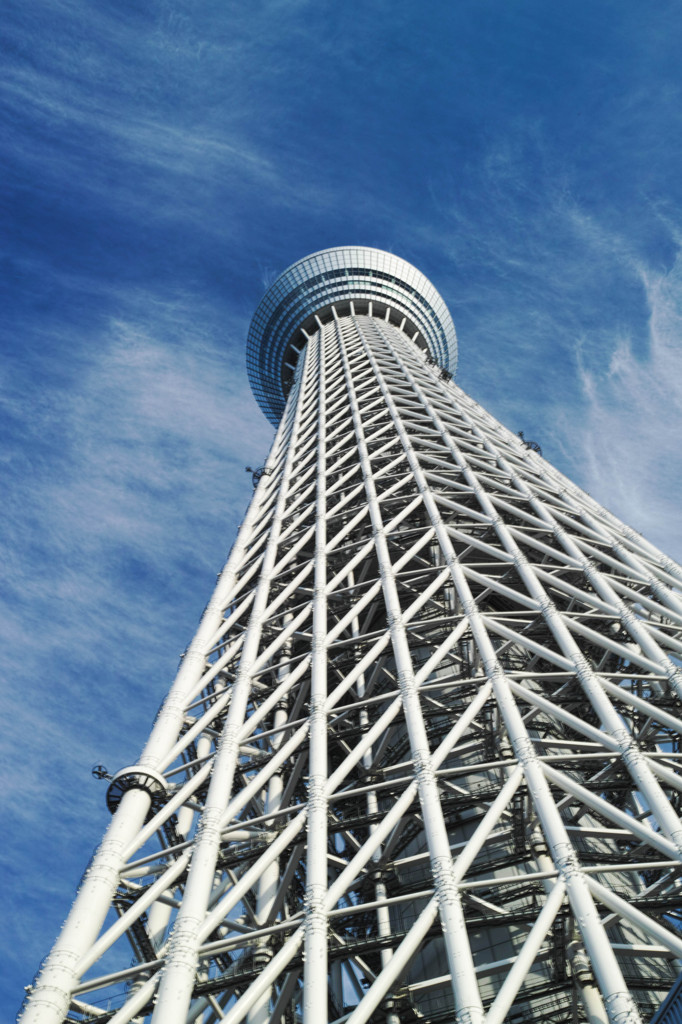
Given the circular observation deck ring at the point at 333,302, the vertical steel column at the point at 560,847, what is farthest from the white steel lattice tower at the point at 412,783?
the circular observation deck ring at the point at 333,302

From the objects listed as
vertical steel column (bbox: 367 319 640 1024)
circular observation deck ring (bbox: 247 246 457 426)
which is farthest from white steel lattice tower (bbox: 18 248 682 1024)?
circular observation deck ring (bbox: 247 246 457 426)

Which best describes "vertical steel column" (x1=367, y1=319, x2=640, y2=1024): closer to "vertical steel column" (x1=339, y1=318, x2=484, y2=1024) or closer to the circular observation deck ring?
"vertical steel column" (x1=339, y1=318, x2=484, y2=1024)

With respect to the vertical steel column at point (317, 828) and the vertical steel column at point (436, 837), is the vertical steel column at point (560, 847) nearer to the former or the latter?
the vertical steel column at point (436, 837)

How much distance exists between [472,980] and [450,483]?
85.4ft

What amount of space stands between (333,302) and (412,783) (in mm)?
77199

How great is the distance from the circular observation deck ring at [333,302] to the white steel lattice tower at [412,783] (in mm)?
46581

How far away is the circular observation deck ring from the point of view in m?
90.4

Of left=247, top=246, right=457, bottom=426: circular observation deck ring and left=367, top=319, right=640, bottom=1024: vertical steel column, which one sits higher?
left=247, top=246, right=457, bottom=426: circular observation deck ring

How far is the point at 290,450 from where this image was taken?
171 ft

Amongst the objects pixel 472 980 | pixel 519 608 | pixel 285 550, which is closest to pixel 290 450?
pixel 285 550

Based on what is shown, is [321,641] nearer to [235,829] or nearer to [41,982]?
[235,829]

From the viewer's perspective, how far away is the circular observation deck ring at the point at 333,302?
3558 inches

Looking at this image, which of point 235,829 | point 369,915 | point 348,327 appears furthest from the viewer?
point 348,327

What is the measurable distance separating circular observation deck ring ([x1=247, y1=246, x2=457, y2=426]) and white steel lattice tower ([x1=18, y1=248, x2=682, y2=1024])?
1834 inches
